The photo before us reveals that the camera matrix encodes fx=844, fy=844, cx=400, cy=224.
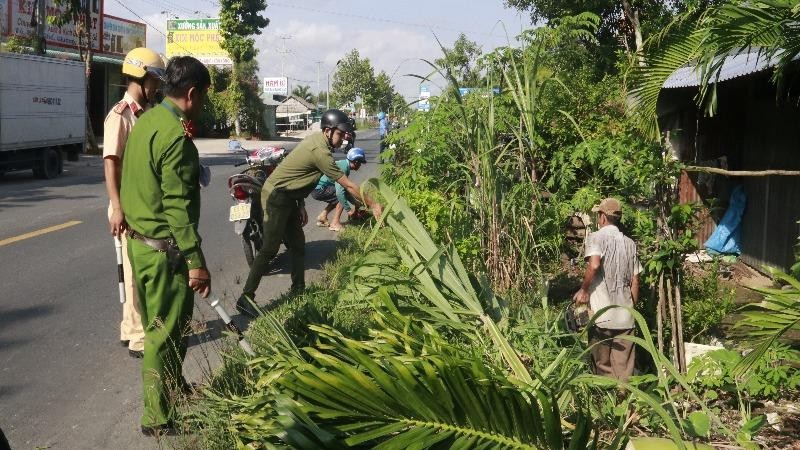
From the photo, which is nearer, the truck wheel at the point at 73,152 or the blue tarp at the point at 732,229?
the blue tarp at the point at 732,229

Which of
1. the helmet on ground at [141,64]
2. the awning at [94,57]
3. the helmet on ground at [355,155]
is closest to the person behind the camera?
the helmet on ground at [141,64]

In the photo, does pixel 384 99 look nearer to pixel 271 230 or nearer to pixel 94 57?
pixel 271 230

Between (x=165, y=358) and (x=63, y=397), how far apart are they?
1139 millimetres

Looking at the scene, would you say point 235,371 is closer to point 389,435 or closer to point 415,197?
point 389,435

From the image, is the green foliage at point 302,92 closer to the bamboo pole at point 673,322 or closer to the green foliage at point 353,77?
the green foliage at point 353,77

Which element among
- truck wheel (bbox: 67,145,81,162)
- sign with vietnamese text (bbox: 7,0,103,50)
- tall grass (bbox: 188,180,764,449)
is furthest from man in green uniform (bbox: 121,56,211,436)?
sign with vietnamese text (bbox: 7,0,103,50)

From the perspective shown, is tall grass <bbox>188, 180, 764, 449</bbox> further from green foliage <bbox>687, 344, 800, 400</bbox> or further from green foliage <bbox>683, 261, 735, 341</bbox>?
green foliage <bbox>683, 261, 735, 341</bbox>

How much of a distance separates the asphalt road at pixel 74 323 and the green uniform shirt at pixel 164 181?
0.75 metres

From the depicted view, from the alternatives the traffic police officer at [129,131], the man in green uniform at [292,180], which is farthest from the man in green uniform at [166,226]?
the man in green uniform at [292,180]

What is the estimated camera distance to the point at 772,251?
9367mm

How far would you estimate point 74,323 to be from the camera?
6707 millimetres

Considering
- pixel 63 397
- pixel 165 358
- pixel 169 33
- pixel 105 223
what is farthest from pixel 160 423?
pixel 169 33

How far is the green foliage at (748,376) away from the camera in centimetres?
475

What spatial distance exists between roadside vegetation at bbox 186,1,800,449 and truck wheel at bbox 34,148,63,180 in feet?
39.9
